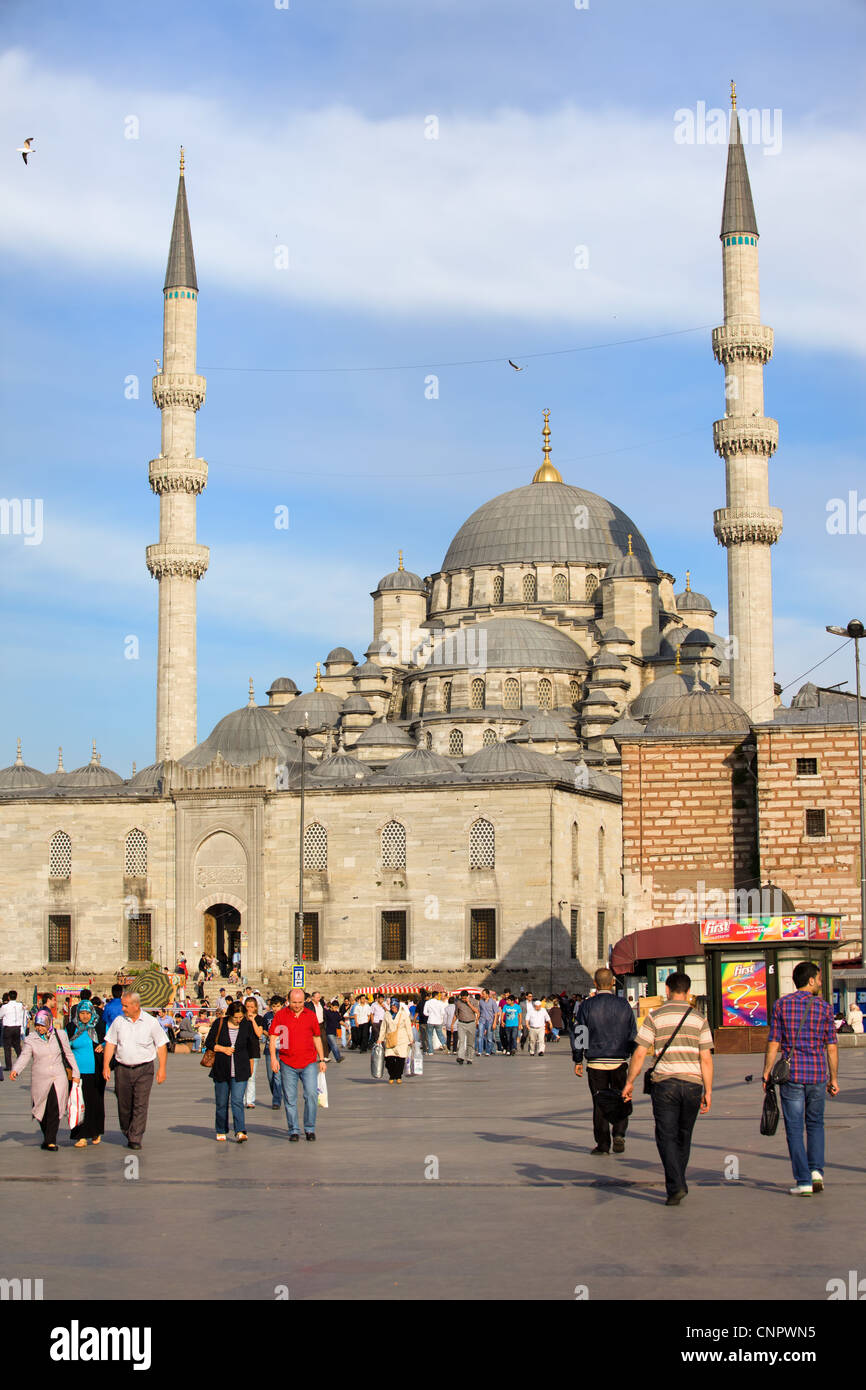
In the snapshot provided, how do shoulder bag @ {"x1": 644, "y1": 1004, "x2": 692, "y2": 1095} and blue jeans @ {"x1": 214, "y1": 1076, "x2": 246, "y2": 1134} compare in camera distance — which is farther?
blue jeans @ {"x1": 214, "y1": 1076, "x2": 246, "y2": 1134}

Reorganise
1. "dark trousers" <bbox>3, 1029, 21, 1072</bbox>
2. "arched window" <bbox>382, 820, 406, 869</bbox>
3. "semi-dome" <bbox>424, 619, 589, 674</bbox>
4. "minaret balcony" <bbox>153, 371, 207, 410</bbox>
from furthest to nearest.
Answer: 1. "semi-dome" <bbox>424, 619, 589, 674</bbox>
2. "minaret balcony" <bbox>153, 371, 207, 410</bbox>
3. "arched window" <bbox>382, 820, 406, 869</bbox>
4. "dark trousers" <bbox>3, 1029, 21, 1072</bbox>

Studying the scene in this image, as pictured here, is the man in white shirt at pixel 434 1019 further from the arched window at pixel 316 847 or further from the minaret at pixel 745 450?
the minaret at pixel 745 450

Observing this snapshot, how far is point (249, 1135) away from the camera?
13281 millimetres

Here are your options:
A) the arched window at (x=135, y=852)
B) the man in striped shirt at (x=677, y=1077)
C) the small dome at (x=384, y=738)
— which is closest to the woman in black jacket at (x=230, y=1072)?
the man in striped shirt at (x=677, y=1077)

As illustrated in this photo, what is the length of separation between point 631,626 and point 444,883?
61.1 feet

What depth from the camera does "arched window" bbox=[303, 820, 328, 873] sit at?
1799 inches

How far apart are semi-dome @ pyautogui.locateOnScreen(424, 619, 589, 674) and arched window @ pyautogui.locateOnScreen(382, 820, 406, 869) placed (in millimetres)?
13140

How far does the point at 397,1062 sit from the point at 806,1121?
10.6 metres

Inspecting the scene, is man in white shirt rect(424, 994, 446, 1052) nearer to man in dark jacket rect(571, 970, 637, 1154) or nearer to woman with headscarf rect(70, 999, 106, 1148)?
woman with headscarf rect(70, 999, 106, 1148)

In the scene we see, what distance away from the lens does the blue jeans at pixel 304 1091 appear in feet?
41.2

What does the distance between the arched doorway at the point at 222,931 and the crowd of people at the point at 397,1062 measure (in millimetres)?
26960

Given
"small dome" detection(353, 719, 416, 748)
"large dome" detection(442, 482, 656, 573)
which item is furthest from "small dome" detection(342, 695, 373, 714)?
"large dome" detection(442, 482, 656, 573)

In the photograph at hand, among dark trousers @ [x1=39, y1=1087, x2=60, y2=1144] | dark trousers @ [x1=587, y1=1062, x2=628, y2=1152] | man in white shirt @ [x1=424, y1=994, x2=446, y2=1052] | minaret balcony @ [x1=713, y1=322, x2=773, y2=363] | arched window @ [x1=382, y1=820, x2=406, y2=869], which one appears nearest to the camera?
dark trousers @ [x1=587, y1=1062, x2=628, y2=1152]
